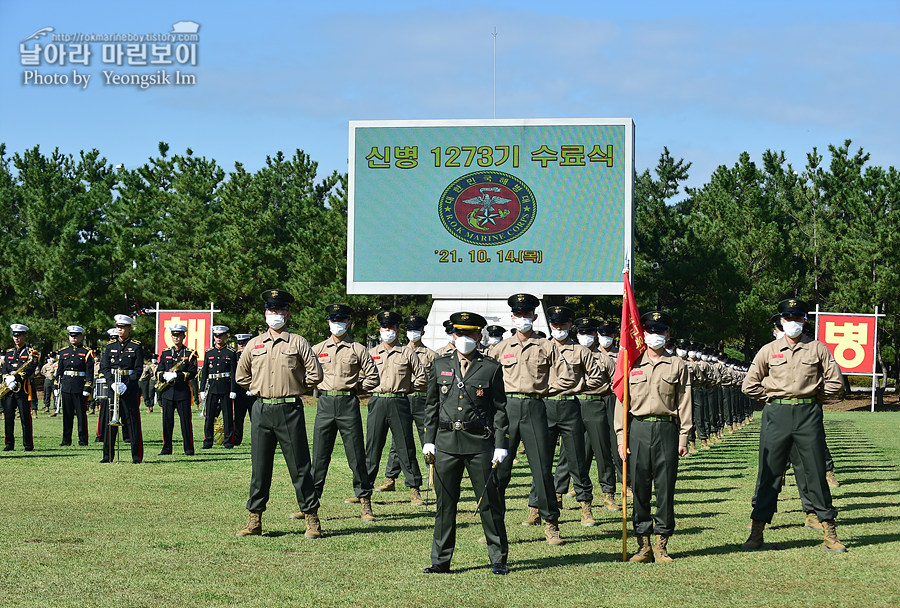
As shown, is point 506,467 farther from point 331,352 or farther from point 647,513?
point 331,352

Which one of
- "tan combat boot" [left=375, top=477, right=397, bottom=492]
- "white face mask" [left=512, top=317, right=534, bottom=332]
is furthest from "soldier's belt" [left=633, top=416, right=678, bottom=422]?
"tan combat boot" [left=375, top=477, right=397, bottom=492]

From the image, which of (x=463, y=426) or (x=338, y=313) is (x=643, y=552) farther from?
(x=338, y=313)

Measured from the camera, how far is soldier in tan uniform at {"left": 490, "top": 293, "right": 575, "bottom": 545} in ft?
35.1

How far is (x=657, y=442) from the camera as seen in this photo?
9680 millimetres

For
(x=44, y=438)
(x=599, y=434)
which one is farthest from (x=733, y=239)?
(x=599, y=434)

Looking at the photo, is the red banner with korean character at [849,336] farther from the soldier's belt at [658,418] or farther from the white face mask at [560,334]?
the soldier's belt at [658,418]

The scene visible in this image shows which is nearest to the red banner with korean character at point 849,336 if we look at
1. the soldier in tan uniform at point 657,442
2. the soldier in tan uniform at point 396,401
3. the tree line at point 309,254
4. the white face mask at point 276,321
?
the tree line at point 309,254

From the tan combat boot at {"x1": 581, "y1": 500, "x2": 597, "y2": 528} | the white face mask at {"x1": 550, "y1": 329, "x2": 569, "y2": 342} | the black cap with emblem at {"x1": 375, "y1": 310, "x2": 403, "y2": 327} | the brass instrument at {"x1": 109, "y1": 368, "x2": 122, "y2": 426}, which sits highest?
the black cap with emblem at {"x1": 375, "y1": 310, "x2": 403, "y2": 327}

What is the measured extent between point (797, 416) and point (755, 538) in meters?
1.24

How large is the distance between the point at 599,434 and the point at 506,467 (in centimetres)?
331

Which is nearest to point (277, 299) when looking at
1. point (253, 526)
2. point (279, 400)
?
point (279, 400)

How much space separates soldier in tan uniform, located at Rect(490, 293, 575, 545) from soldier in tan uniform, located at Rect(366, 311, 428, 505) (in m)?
2.30

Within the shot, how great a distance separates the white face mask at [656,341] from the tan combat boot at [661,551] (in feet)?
5.59

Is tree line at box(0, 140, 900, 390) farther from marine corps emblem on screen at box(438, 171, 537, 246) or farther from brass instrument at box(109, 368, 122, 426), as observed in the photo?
brass instrument at box(109, 368, 122, 426)
